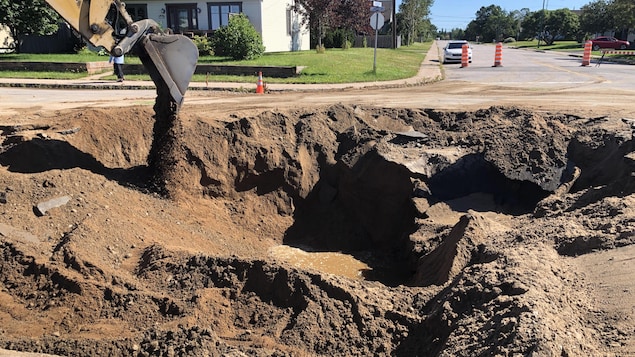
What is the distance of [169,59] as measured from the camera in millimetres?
7598

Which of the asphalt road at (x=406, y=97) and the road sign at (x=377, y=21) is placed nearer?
the asphalt road at (x=406, y=97)

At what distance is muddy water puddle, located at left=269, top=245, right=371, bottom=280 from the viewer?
7906 millimetres

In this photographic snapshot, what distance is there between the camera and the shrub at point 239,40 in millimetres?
24516

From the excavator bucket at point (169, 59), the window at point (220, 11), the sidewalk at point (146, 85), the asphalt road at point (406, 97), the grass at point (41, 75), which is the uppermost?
the window at point (220, 11)

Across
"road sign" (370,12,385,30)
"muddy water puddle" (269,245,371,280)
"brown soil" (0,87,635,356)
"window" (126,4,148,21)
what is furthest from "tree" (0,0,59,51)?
"muddy water puddle" (269,245,371,280)

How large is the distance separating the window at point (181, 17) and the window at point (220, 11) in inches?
39.4

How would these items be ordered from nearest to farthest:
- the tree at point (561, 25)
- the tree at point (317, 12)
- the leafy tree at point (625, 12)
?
the tree at point (317, 12), the leafy tree at point (625, 12), the tree at point (561, 25)

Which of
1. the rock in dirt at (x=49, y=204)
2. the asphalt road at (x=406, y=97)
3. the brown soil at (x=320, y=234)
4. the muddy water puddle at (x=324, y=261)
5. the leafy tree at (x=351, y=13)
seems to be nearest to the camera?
the brown soil at (x=320, y=234)

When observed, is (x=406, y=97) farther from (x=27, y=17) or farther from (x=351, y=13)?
(x=351, y=13)

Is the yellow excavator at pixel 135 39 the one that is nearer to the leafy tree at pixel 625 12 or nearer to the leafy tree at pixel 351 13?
the leafy tree at pixel 351 13

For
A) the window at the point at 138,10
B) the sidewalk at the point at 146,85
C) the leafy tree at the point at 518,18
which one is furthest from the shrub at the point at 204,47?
the leafy tree at the point at 518,18

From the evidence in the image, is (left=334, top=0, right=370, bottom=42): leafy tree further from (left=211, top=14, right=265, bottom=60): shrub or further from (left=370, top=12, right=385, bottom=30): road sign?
(left=370, top=12, right=385, bottom=30): road sign

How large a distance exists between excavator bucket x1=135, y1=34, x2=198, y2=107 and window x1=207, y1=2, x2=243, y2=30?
2385 cm

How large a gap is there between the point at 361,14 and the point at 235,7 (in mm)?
9321
